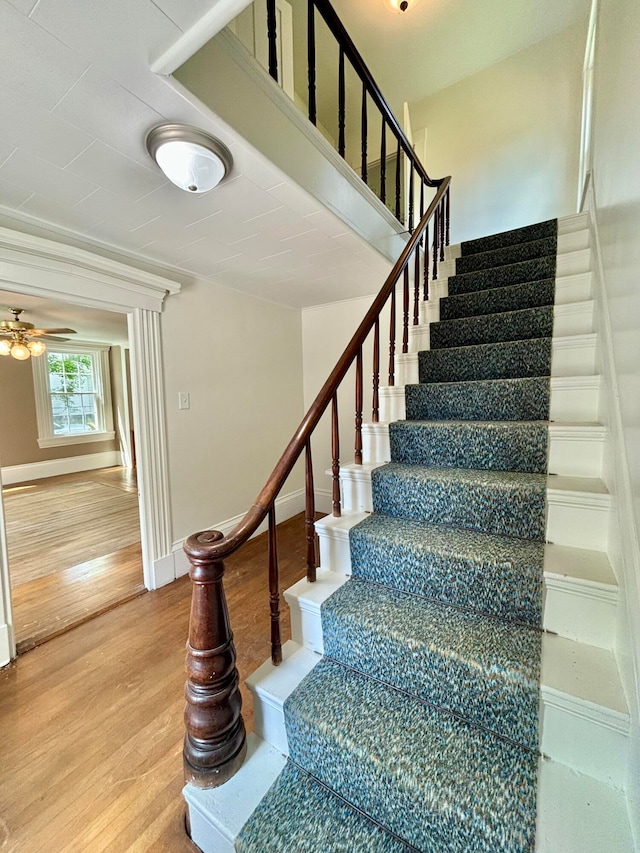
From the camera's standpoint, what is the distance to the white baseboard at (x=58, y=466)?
5.29 meters

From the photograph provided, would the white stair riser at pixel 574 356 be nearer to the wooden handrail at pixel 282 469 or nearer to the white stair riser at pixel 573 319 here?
the white stair riser at pixel 573 319

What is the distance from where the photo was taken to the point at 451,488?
1.38 metres

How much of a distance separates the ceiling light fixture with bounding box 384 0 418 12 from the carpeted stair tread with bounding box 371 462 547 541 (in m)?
4.13

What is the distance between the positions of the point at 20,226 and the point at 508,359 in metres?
2.64

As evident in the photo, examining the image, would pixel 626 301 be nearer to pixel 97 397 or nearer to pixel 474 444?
pixel 474 444

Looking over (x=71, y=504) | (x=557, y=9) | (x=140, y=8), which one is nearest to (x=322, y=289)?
(x=140, y=8)

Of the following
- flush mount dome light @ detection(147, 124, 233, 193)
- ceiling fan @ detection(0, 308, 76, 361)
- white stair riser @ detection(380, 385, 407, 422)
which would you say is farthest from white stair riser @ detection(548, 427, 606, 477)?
ceiling fan @ detection(0, 308, 76, 361)

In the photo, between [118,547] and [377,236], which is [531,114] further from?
[118,547]

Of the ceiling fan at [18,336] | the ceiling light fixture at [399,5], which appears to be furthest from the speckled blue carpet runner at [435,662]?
the ceiling fan at [18,336]

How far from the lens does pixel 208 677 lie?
93 centimetres

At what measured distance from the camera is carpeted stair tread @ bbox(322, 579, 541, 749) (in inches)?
35.4

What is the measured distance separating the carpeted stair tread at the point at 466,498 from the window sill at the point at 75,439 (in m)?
6.30

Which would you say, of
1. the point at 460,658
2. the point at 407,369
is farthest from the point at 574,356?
the point at 460,658

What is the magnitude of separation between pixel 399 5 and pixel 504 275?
2.80 m
